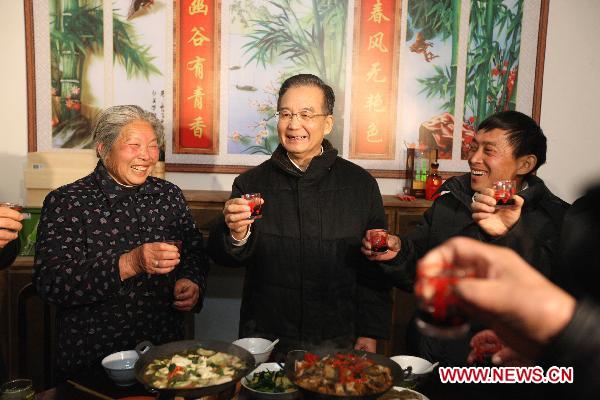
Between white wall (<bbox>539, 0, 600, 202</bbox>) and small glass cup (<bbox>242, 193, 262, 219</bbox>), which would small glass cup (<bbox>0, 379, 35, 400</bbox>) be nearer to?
small glass cup (<bbox>242, 193, 262, 219</bbox>)

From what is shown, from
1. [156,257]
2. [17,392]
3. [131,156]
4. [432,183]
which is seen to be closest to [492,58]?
[432,183]

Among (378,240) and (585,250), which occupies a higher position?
(585,250)

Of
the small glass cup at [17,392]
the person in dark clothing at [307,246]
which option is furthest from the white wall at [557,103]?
the small glass cup at [17,392]

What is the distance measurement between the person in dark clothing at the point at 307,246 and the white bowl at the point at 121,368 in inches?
24.7

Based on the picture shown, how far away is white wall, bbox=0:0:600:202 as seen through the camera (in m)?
3.62

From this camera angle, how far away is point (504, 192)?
206 centimetres

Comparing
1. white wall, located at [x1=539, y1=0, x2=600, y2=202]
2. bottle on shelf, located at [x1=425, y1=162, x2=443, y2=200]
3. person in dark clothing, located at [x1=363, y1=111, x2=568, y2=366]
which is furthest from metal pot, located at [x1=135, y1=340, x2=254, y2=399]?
white wall, located at [x1=539, y1=0, x2=600, y2=202]

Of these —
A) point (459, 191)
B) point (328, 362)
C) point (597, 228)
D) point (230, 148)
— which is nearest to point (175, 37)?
point (230, 148)

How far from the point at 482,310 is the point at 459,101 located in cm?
A: 326

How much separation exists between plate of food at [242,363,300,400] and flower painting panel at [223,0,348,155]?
7.65 ft

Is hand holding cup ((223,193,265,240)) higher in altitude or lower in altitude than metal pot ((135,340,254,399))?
higher

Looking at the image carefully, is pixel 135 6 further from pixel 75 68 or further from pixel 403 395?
pixel 403 395

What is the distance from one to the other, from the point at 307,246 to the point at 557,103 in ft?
9.18

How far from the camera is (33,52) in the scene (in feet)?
11.7
